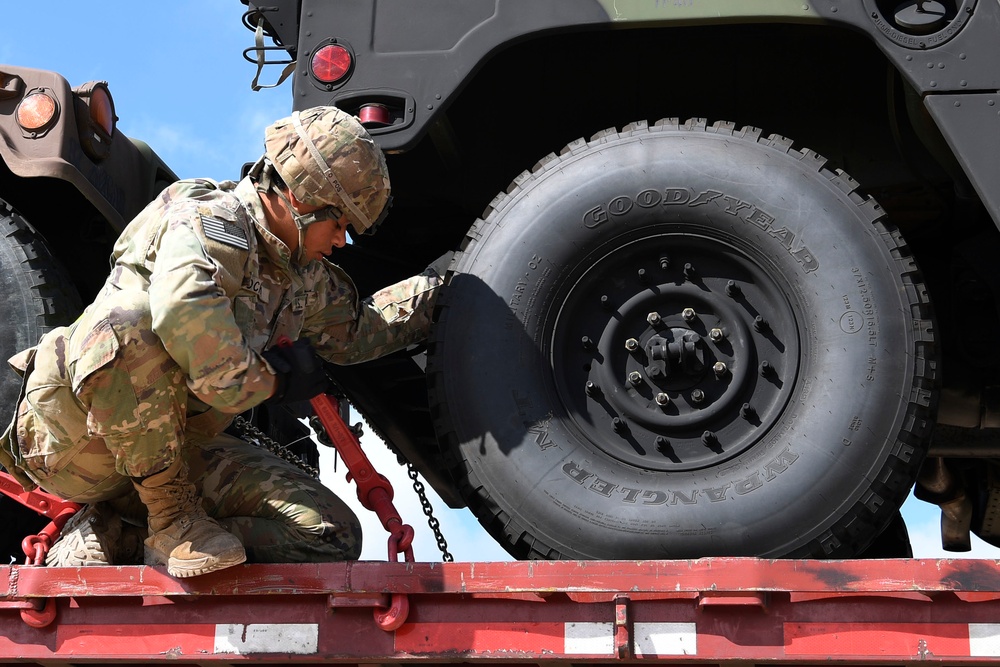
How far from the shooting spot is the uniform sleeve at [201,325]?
3.09 metres

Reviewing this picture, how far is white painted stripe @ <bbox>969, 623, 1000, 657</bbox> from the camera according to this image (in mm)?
2707

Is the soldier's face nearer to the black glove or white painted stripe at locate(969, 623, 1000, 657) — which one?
the black glove

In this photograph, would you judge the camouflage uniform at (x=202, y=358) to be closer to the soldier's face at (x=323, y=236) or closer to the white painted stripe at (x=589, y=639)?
the soldier's face at (x=323, y=236)

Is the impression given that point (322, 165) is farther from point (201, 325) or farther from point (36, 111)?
point (36, 111)

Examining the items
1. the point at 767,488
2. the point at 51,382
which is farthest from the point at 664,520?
the point at 51,382

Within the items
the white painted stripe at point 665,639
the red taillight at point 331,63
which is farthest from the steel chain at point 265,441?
the white painted stripe at point 665,639

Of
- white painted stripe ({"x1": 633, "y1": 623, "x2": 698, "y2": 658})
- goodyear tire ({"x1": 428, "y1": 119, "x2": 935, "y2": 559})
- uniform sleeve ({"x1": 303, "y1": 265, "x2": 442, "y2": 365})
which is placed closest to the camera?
white painted stripe ({"x1": 633, "y1": 623, "x2": 698, "y2": 658})

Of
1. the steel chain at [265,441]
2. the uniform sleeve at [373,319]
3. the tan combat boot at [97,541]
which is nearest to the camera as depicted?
the tan combat boot at [97,541]

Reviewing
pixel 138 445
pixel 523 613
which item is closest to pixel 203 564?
pixel 138 445

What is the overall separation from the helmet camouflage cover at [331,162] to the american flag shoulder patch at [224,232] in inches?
8.1

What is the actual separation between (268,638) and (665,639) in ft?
3.15

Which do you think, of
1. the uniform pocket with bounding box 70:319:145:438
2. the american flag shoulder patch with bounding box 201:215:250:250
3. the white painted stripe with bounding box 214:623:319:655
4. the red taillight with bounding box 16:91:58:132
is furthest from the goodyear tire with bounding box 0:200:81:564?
the white painted stripe with bounding box 214:623:319:655

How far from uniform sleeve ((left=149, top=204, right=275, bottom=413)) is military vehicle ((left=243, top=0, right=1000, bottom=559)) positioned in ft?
1.65

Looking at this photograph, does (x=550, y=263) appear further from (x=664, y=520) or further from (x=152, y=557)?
(x=152, y=557)
